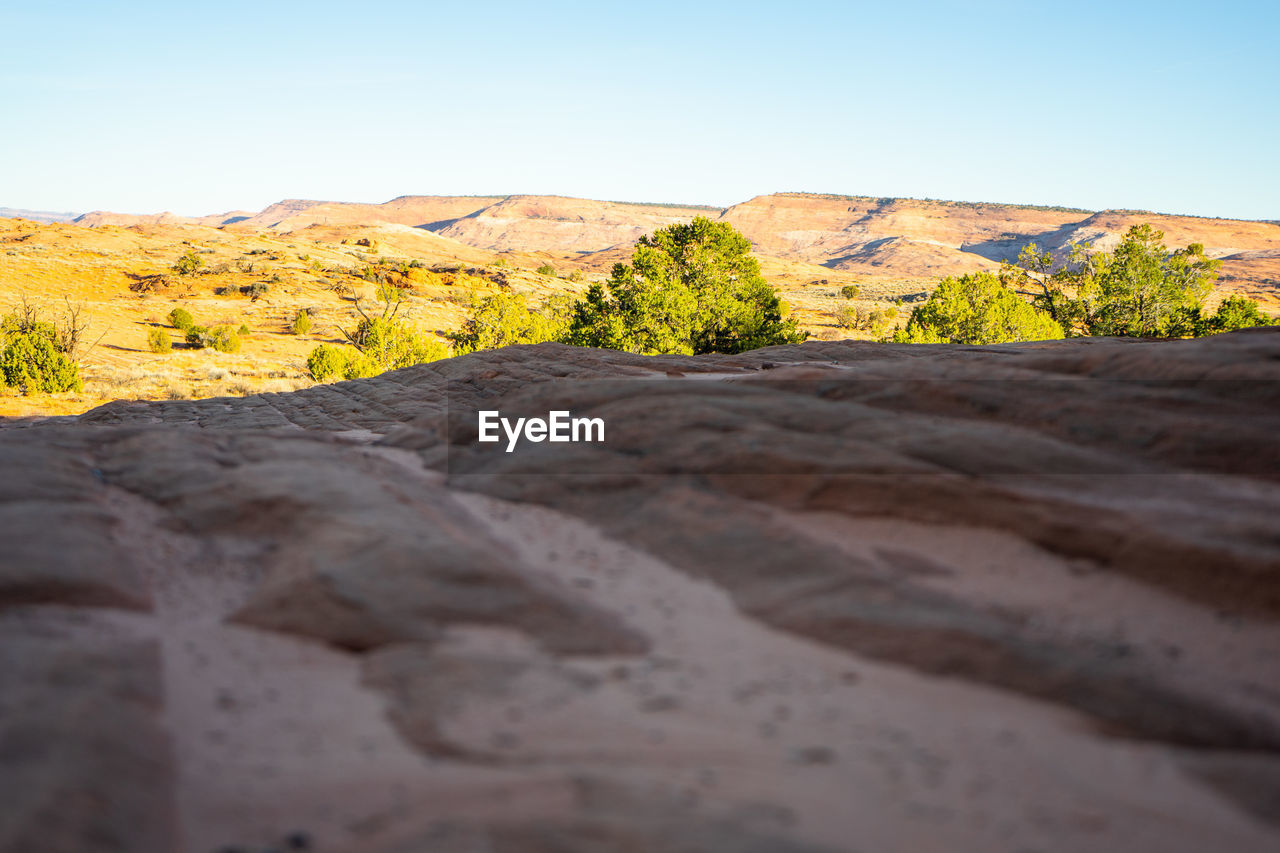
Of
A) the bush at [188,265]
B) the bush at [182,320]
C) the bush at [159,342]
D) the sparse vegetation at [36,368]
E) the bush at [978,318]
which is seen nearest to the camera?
the sparse vegetation at [36,368]

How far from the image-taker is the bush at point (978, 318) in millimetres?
34750

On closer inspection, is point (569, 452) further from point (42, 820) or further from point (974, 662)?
point (42, 820)

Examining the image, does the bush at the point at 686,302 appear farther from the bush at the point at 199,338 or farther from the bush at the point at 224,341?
the bush at the point at 199,338

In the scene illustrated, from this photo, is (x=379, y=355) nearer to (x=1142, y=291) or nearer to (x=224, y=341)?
(x=224, y=341)

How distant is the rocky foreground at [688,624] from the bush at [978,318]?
2817 centimetres

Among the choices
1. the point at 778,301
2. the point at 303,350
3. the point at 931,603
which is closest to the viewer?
the point at 931,603

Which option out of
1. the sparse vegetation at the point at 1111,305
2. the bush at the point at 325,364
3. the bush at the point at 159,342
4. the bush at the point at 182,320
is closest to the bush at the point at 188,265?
the bush at the point at 182,320

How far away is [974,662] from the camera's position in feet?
15.2

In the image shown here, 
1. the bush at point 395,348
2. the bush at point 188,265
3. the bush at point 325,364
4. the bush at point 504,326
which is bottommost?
the bush at point 325,364

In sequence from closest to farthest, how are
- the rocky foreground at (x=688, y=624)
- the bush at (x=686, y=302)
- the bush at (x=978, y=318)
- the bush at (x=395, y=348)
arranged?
the rocky foreground at (x=688, y=624) < the bush at (x=686, y=302) < the bush at (x=395, y=348) < the bush at (x=978, y=318)

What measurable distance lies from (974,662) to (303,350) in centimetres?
Result: 4379

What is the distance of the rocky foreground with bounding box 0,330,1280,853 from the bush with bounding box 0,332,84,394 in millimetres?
21778

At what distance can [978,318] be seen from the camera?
35.0 meters

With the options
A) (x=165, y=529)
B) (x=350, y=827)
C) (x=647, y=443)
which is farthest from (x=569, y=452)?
(x=350, y=827)
